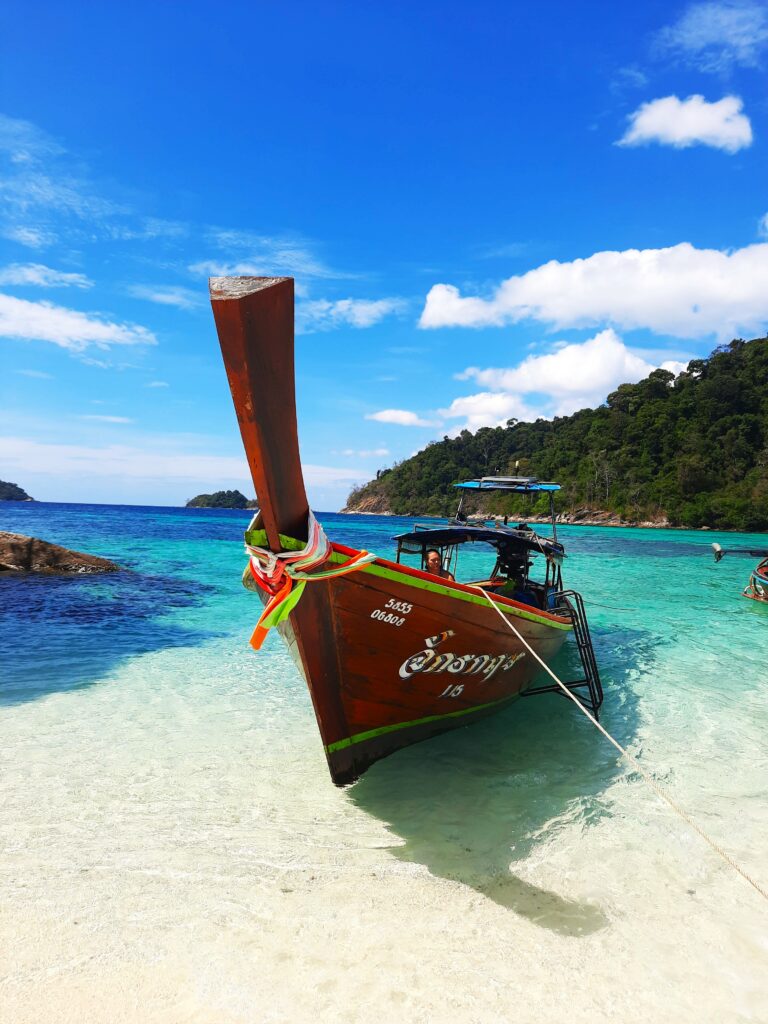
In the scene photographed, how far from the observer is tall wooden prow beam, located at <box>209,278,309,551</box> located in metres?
2.20

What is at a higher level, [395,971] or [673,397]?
[673,397]

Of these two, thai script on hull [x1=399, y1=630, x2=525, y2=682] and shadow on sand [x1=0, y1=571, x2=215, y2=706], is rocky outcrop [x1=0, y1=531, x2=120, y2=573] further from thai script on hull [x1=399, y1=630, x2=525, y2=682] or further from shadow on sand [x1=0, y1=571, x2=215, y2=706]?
thai script on hull [x1=399, y1=630, x2=525, y2=682]

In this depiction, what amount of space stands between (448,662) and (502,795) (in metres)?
1.37

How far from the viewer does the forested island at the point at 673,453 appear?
65.6 m

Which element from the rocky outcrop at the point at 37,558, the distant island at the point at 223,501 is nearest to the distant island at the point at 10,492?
the distant island at the point at 223,501

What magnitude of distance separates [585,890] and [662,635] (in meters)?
10.7

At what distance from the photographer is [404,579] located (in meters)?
4.59

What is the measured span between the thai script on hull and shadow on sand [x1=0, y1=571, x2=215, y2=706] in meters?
5.58

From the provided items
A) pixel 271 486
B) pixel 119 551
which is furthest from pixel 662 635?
pixel 119 551

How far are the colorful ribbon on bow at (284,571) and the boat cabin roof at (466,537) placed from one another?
4345mm

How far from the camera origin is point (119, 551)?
26.8 m

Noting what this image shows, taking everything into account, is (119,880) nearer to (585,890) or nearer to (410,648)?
(410,648)

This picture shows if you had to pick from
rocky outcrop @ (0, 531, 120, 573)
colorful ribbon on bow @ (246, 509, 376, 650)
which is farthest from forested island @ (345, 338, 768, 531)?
colorful ribbon on bow @ (246, 509, 376, 650)

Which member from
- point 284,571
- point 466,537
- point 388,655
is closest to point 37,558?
point 466,537
